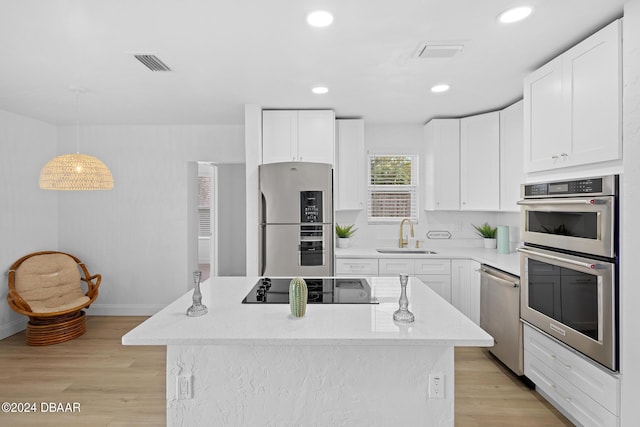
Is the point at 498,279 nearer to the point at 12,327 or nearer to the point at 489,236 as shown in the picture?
the point at 489,236

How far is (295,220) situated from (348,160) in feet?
3.61

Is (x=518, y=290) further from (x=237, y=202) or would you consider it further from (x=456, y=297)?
Answer: (x=237, y=202)

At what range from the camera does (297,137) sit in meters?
3.88

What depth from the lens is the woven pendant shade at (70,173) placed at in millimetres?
3326

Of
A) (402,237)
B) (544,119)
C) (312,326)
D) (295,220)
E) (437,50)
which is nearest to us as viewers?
(312,326)

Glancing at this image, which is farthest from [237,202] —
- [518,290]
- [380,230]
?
[518,290]

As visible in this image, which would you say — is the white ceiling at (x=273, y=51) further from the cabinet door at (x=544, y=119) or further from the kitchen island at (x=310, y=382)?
the kitchen island at (x=310, y=382)

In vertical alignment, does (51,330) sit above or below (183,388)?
below

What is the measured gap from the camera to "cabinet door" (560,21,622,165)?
1.94 meters

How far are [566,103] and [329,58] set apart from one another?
1.52m

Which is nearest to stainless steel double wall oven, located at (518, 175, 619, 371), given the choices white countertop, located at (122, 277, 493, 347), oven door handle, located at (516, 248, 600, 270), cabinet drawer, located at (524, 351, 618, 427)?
oven door handle, located at (516, 248, 600, 270)

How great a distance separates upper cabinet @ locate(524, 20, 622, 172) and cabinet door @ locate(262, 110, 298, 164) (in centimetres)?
210

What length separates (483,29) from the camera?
2176 millimetres

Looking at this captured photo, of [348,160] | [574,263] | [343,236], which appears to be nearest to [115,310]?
[343,236]
